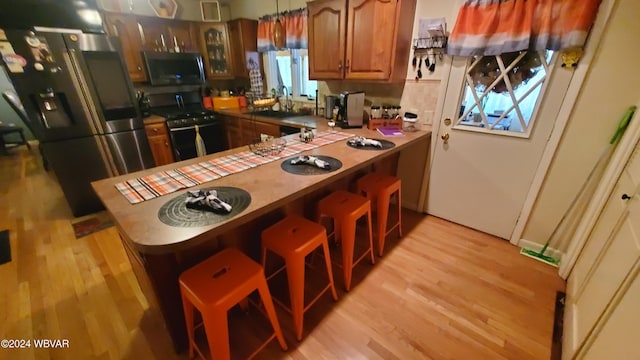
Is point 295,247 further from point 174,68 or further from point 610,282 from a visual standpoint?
point 174,68

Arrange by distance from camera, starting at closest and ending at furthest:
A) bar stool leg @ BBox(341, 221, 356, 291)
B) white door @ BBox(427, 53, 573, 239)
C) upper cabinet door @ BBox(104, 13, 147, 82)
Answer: bar stool leg @ BBox(341, 221, 356, 291)
white door @ BBox(427, 53, 573, 239)
upper cabinet door @ BBox(104, 13, 147, 82)

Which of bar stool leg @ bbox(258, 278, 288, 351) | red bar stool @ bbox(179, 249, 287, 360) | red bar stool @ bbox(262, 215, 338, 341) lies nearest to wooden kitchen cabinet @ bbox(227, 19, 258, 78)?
red bar stool @ bbox(262, 215, 338, 341)

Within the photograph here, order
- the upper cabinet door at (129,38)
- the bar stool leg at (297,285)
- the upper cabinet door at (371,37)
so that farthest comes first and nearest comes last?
the upper cabinet door at (129,38) < the upper cabinet door at (371,37) < the bar stool leg at (297,285)

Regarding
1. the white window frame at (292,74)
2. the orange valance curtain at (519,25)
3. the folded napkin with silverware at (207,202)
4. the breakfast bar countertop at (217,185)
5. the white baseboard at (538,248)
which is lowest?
the white baseboard at (538,248)

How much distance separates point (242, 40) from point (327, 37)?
1.60m

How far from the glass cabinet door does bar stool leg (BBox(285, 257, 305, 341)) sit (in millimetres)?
3433

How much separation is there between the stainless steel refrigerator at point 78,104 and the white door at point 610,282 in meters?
3.89

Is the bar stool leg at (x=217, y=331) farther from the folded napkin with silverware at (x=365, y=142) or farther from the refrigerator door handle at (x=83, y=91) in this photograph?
the refrigerator door handle at (x=83, y=91)

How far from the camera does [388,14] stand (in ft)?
6.79

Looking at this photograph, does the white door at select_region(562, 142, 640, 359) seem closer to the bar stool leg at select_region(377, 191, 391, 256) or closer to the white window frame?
the bar stool leg at select_region(377, 191, 391, 256)

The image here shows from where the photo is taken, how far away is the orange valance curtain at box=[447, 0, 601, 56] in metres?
1.52

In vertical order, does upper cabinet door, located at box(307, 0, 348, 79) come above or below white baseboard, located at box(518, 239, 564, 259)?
above

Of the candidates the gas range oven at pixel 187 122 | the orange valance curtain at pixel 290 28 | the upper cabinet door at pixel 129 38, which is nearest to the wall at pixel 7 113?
the gas range oven at pixel 187 122

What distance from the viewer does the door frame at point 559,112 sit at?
4.91 feet
